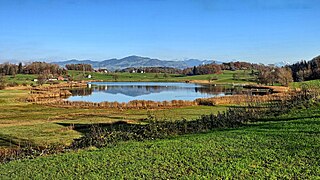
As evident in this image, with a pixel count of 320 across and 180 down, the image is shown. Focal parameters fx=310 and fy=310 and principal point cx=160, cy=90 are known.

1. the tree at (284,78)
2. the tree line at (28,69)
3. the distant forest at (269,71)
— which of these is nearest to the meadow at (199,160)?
the tree at (284,78)

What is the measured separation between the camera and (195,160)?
31.0 ft

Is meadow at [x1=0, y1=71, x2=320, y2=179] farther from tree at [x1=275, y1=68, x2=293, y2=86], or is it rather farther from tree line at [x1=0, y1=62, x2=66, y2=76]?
tree line at [x1=0, y1=62, x2=66, y2=76]

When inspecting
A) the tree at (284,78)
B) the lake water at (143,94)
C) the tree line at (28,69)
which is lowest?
the lake water at (143,94)

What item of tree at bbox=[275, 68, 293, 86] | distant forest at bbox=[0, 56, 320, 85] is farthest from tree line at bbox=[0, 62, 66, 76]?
tree at bbox=[275, 68, 293, 86]

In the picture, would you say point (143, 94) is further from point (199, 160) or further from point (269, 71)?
point (199, 160)

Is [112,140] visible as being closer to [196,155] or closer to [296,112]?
[196,155]

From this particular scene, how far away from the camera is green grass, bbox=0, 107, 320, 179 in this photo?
27.2 feet

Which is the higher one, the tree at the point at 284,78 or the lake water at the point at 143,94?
the tree at the point at 284,78

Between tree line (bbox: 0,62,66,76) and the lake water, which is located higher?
tree line (bbox: 0,62,66,76)

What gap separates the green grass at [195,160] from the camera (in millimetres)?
8281

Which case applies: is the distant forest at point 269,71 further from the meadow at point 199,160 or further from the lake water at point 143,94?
the meadow at point 199,160

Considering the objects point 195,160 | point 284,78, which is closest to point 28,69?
point 284,78

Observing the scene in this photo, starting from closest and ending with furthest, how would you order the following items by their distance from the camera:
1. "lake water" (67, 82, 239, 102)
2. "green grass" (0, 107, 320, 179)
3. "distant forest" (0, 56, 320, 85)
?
"green grass" (0, 107, 320, 179), "lake water" (67, 82, 239, 102), "distant forest" (0, 56, 320, 85)

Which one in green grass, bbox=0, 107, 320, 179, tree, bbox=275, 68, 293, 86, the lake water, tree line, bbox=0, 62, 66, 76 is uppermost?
tree line, bbox=0, 62, 66, 76
